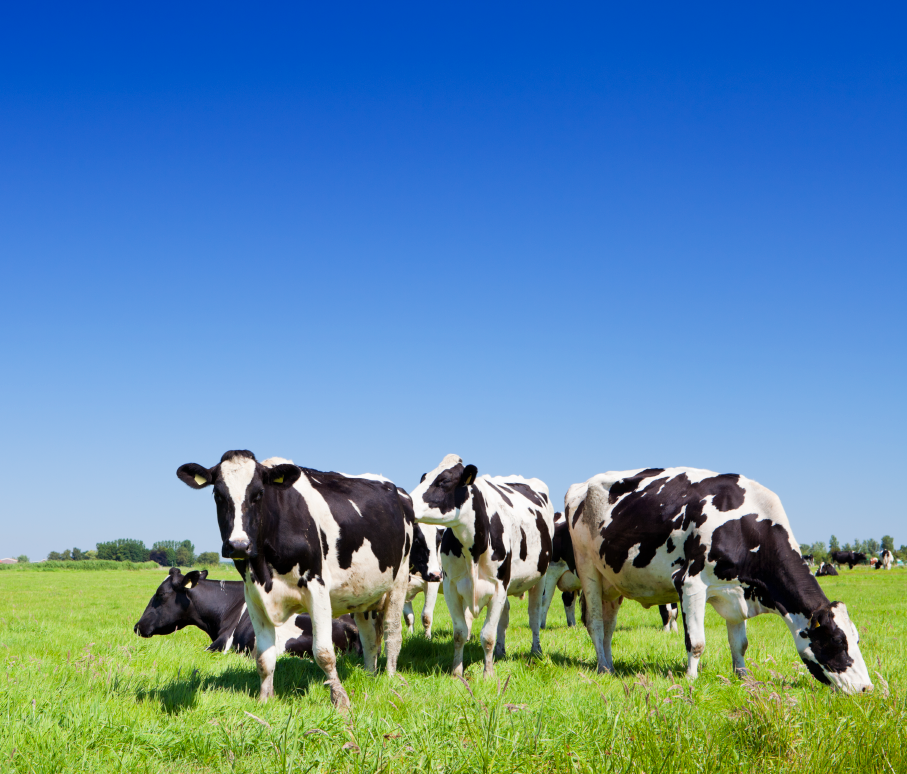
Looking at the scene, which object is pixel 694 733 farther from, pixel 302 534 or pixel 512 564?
pixel 512 564

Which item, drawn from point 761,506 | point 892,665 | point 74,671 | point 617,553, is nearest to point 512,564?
point 617,553

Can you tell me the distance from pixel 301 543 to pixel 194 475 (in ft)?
4.44

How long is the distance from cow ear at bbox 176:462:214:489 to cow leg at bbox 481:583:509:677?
453 centimetres

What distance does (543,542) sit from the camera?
40.7 feet

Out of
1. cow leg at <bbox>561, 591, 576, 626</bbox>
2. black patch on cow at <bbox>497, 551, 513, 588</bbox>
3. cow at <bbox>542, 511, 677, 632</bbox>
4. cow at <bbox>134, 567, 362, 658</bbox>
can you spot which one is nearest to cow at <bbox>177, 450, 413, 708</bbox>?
black patch on cow at <bbox>497, 551, 513, 588</bbox>

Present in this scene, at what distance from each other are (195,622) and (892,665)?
37.6 ft

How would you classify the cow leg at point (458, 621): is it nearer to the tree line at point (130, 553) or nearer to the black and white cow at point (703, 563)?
the black and white cow at point (703, 563)

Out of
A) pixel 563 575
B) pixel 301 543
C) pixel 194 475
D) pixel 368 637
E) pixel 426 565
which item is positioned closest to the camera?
pixel 194 475

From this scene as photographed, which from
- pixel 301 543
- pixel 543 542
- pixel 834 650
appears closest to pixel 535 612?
pixel 543 542

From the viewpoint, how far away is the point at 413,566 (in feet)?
41.1

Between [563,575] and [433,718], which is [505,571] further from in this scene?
[563,575]

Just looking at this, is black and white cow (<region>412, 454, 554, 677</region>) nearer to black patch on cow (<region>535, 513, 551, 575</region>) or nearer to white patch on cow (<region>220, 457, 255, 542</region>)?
black patch on cow (<region>535, 513, 551, 575</region>)

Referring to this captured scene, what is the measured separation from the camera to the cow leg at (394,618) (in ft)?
32.8

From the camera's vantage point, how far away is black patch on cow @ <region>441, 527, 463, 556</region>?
10.7 meters
